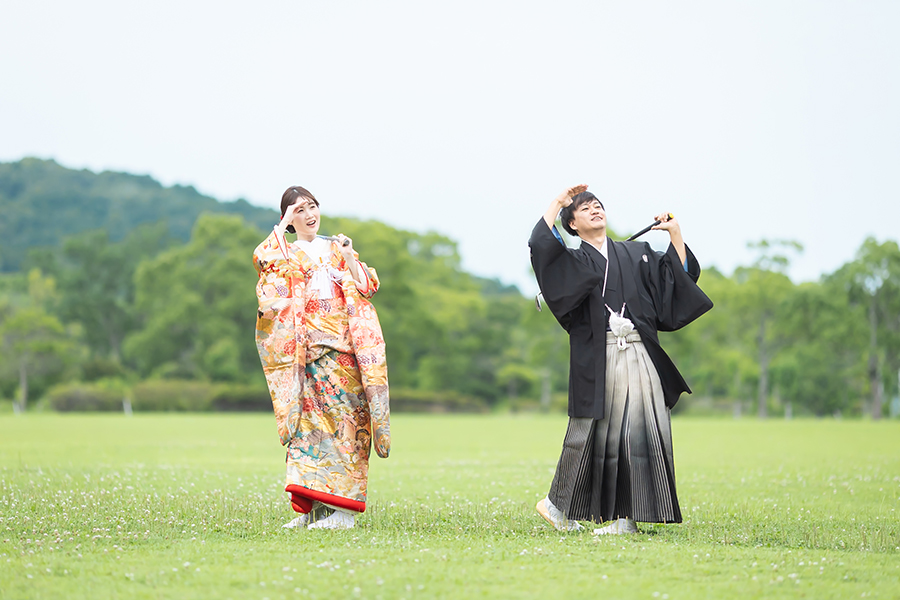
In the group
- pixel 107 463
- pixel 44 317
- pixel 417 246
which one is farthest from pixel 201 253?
pixel 107 463

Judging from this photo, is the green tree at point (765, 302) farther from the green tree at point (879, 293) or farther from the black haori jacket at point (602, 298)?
the black haori jacket at point (602, 298)

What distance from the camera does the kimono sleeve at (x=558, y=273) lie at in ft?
20.6

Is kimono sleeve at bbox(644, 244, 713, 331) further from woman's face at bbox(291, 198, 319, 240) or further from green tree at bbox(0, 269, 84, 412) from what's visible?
green tree at bbox(0, 269, 84, 412)

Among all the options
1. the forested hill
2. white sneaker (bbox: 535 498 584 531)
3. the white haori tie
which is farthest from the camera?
the forested hill

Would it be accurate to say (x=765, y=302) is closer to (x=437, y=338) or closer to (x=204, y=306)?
(x=437, y=338)

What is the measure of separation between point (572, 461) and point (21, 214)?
113092 millimetres

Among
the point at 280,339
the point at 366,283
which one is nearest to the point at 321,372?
the point at 280,339

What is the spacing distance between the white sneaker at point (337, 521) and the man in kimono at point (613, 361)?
1.34 meters

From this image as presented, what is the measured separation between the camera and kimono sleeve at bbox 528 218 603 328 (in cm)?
627

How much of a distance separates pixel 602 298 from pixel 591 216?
0.61 meters

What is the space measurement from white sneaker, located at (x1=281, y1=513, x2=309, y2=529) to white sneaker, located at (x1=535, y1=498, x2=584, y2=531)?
1.67m

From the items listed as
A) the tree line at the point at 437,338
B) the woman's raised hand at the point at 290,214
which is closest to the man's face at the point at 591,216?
the woman's raised hand at the point at 290,214

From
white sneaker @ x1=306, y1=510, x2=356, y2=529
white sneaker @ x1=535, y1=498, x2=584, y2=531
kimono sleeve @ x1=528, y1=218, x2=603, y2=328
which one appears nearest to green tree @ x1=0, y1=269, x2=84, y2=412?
white sneaker @ x1=306, y1=510, x2=356, y2=529

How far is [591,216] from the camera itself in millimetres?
6465
